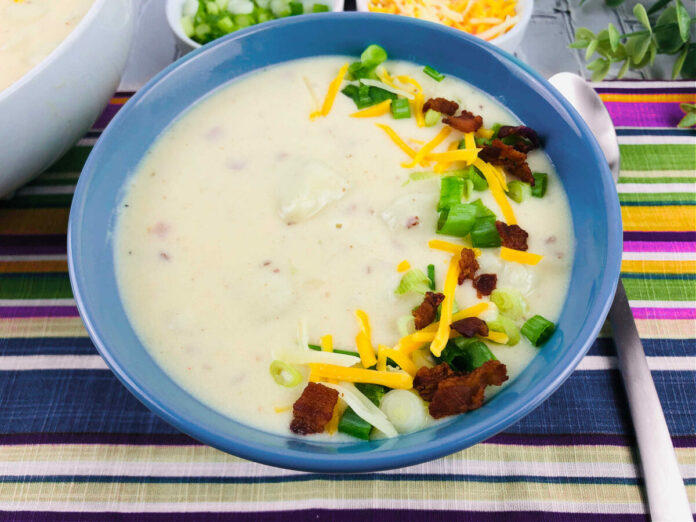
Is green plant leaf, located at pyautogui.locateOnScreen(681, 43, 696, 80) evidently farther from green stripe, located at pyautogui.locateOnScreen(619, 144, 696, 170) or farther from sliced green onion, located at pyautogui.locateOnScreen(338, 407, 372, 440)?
sliced green onion, located at pyautogui.locateOnScreen(338, 407, 372, 440)

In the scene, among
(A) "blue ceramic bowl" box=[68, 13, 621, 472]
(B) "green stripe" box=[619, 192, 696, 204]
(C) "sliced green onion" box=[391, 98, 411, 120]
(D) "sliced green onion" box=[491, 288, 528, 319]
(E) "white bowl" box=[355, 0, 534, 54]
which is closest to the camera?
(A) "blue ceramic bowl" box=[68, 13, 621, 472]

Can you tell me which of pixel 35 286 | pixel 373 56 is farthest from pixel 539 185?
pixel 35 286

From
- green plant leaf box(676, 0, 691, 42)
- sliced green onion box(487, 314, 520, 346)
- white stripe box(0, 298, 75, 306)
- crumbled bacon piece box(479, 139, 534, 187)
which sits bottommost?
white stripe box(0, 298, 75, 306)

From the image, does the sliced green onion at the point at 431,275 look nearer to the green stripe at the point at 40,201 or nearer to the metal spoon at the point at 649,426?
the metal spoon at the point at 649,426

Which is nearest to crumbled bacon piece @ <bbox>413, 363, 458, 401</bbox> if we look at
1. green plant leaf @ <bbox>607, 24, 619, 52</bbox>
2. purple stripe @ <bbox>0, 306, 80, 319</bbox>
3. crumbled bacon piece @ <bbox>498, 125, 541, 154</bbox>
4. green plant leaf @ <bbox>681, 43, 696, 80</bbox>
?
crumbled bacon piece @ <bbox>498, 125, 541, 154</bbox>

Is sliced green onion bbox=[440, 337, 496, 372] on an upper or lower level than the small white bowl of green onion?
lower

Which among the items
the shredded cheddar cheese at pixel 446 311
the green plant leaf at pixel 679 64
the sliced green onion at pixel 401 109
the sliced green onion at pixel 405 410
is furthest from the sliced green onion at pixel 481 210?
the green plant leaf at pixel 679 64

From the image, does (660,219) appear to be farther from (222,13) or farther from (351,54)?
(222,13)
